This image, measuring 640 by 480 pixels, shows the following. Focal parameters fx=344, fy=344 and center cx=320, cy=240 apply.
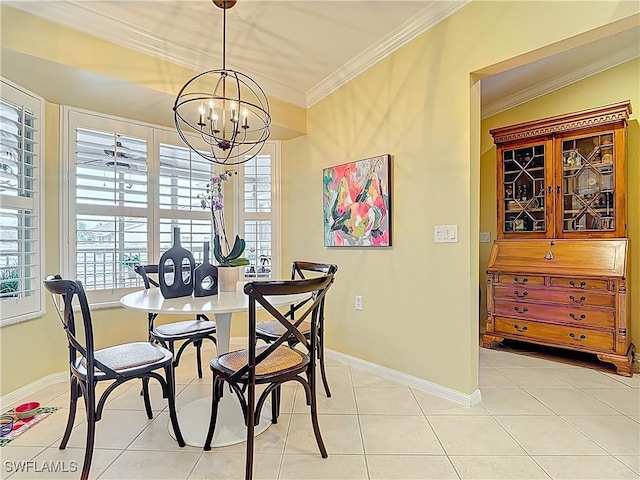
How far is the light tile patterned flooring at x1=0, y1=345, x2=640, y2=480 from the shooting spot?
163 centimetres

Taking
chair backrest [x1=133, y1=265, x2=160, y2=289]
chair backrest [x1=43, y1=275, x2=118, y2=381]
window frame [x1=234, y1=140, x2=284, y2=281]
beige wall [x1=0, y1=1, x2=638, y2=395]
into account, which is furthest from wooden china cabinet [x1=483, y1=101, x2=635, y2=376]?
chair backrest [x1=43, y1=275, x2=118, y2=381]

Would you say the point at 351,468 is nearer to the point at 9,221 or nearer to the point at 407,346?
the point at 407,346

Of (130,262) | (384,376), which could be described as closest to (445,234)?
(384,376)

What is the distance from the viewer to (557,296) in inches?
120

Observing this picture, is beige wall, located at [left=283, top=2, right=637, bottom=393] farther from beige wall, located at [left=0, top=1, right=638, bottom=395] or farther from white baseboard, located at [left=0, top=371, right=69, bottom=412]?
white baseboard, located at [left=0, top=371, right=69, bottom=412]

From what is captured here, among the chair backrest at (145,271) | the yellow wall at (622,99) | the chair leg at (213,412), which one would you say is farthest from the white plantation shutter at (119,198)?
the yellow wall at (622,99)

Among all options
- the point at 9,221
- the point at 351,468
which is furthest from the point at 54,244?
the point at 351,468

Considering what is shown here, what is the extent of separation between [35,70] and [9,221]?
40.6 inches

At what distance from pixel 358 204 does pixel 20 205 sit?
2527 mm

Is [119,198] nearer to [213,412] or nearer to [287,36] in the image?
[287,36]

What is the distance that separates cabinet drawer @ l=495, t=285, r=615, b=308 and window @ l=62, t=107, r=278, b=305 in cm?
305

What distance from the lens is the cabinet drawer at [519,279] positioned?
3154 millimetres

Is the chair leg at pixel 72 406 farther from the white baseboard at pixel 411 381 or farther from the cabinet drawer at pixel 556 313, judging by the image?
the cabinet drawer at pixel 556 313

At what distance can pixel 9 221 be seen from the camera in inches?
93.6
